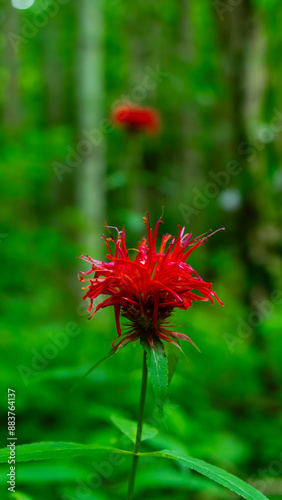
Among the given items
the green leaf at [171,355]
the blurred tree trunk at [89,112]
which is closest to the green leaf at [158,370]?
the green leaf at [171,355]

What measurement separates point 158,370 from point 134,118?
247 cm

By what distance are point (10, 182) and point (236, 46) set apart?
6.69 ft

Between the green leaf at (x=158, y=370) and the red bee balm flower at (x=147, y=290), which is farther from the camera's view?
the red bee balm flower at (x=147, y=290)

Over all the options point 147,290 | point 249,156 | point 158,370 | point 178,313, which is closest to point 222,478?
point 158,370

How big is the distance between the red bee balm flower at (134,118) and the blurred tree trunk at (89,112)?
3.33ft

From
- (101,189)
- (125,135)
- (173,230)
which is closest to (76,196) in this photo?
(101,189)

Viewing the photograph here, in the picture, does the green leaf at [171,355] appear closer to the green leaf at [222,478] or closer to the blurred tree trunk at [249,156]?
the green leaf at [222,478]

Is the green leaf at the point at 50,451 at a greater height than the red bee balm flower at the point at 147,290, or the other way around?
the red bee balm flower at the point at 147,290

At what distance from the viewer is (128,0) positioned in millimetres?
5836

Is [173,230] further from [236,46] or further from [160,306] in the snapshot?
[160,306]

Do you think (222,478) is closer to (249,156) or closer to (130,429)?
(130,429)

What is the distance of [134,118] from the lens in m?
3.04

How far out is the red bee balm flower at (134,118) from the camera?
2.99 m

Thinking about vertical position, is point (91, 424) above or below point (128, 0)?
below
